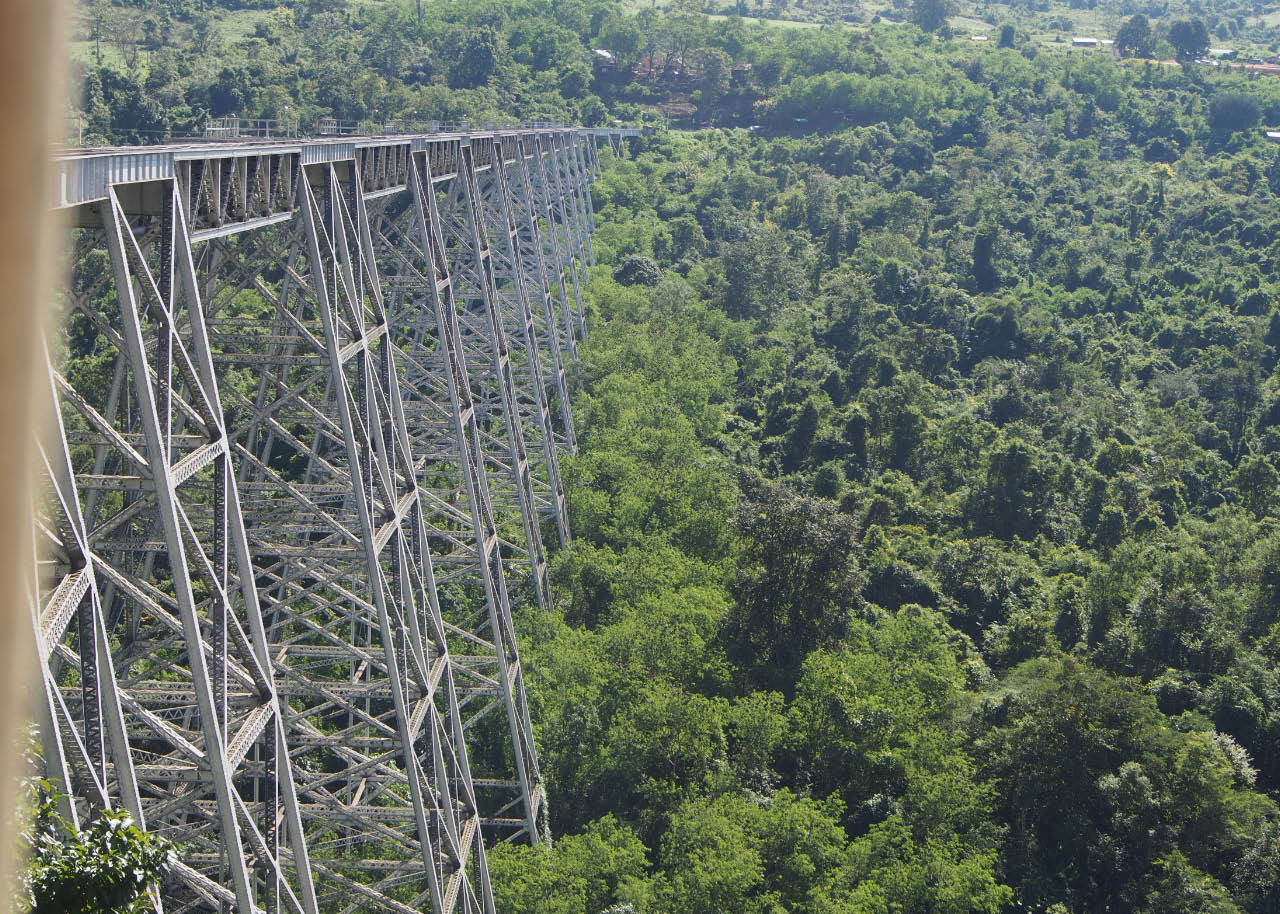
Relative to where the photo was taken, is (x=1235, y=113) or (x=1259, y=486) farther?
(x=1235, y=113)

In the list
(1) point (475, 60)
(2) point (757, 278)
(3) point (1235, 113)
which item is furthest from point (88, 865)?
(3) point (1235, 113)

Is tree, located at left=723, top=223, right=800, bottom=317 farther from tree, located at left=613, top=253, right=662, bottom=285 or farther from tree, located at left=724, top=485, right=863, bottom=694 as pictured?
tree, located at left=724, top=485, right=863, bottom=694

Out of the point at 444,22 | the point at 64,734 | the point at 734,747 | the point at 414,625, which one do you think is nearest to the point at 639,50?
the point at 444,22

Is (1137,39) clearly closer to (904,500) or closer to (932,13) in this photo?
(932,13)

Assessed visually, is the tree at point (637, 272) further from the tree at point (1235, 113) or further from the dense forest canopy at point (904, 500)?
the tree at point (1235, 113)

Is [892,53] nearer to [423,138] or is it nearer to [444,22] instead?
[444,22]

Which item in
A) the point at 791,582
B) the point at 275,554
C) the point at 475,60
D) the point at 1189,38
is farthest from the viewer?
the point at 1189,38
